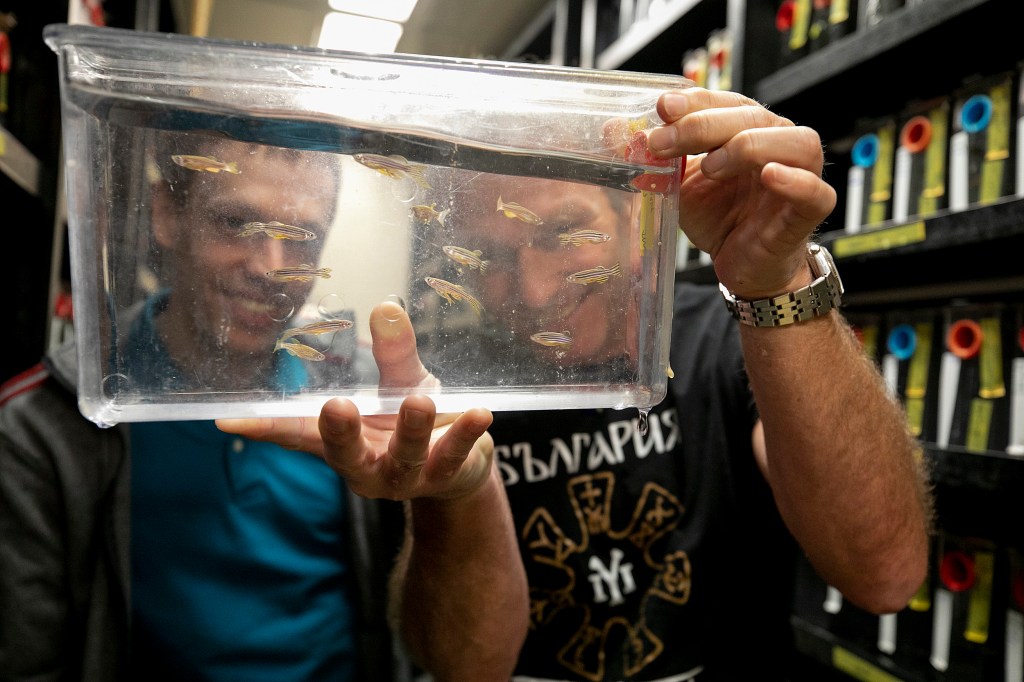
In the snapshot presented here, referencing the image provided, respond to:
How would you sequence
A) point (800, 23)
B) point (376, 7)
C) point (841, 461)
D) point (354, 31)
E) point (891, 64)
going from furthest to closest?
1. point (354, 31)
2. point (376, 7)
3. point (800, 23)
4. point (891, 64)
5. point (841, 461)

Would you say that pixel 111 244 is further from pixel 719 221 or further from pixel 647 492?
pixel 647 492

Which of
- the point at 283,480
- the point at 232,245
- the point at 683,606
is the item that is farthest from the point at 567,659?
the point at 232,245

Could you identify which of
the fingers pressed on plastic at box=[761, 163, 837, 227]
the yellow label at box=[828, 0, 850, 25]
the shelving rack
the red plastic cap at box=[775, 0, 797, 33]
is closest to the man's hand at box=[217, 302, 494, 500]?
the fingers pressed on plastic at box=[761, 163, 837, 227]

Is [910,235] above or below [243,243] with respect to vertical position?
above

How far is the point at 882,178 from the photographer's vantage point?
1212mm

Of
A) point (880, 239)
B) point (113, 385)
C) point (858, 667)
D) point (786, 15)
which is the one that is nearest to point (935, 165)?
point (880, 239)

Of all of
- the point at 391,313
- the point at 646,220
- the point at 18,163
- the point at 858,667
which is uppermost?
the point at 18,163

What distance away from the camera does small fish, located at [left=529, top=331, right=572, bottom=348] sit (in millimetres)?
603

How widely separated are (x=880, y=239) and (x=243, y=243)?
1.04 metres

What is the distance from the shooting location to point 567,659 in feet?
3.43

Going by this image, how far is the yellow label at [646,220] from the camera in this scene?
0.61m

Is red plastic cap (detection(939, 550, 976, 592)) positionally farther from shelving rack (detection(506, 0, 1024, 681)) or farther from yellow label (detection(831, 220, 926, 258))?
yellow label (detection(831, 220, 926, 258))

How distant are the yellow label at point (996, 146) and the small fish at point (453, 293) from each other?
0.92 m

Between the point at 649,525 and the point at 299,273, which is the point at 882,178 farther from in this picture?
the point at 299,273
